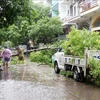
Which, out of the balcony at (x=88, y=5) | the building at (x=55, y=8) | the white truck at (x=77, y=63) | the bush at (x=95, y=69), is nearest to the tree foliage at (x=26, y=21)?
the building at (x=55, y=8)

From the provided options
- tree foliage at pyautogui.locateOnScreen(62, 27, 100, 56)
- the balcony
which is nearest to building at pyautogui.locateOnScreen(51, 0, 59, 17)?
the balcony

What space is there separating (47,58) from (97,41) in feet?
40.7

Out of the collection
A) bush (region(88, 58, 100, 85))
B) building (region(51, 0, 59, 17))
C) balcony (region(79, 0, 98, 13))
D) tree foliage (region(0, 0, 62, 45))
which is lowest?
bush (region(88, 58, 100, 85))

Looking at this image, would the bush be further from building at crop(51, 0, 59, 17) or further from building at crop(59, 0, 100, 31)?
building at crop(51, 0, 59, 17)

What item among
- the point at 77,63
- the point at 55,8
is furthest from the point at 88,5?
the point at 55,8

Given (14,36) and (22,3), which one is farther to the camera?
(14,36)

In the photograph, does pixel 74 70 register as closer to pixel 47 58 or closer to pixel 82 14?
pixel 47 58

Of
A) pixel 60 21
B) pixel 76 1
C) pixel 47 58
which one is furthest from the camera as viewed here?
pixel 60 21

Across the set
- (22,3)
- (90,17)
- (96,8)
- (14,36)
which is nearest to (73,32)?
(22,3)

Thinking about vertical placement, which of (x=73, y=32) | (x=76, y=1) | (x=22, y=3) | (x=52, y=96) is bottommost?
(x=52, y=96)

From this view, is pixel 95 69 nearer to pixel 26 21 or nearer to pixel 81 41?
pixel 81 41

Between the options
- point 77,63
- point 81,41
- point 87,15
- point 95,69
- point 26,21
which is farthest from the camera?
point 87,15

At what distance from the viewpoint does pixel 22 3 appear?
13930 millimetres

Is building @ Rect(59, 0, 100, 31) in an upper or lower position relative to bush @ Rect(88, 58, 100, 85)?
upper
